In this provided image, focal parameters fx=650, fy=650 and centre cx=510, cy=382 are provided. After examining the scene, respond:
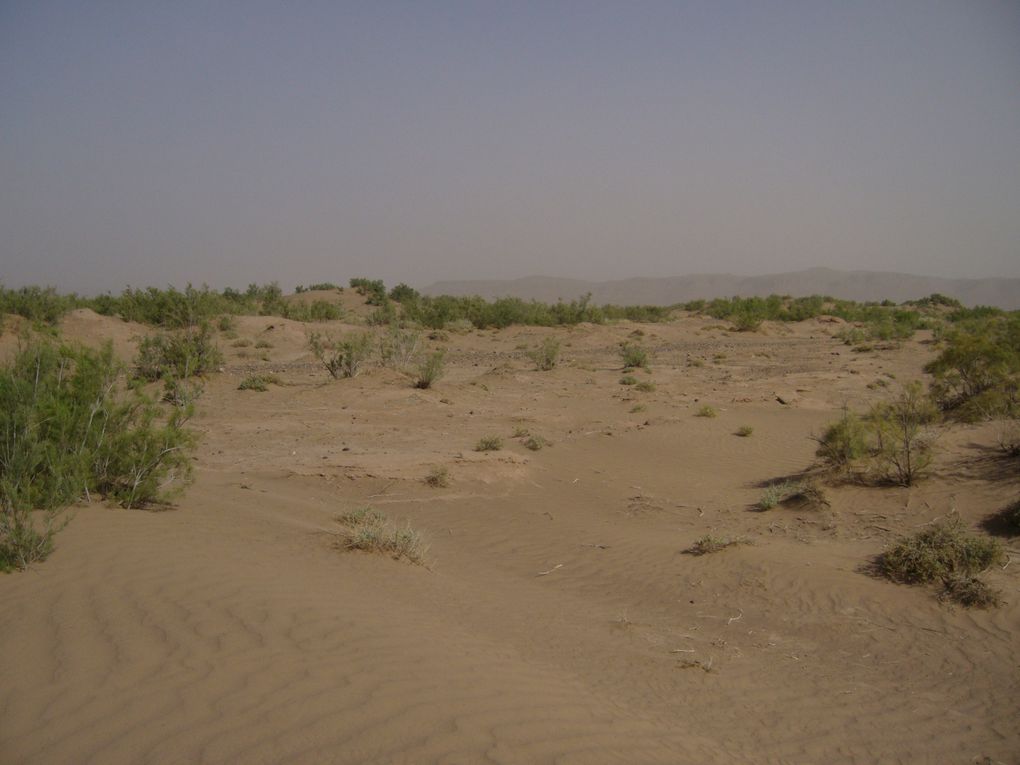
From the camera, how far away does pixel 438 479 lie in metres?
10.3

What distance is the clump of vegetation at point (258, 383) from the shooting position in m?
17.4

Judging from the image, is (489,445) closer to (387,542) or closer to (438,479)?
(438,479)

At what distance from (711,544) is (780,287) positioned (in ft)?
566

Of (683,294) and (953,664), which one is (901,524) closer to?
(953,664)

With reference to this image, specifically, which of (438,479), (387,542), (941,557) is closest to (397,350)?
(438,479)

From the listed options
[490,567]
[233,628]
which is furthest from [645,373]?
[233,628]

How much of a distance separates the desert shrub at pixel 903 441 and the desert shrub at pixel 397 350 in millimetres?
13328

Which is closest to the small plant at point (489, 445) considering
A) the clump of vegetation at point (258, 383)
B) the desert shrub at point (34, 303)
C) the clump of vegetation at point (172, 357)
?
the clump of vegetation at point (258, 383)

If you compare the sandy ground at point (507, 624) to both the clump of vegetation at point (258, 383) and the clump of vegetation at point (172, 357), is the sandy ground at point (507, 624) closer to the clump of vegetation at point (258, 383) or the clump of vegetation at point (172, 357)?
the clump of vegetation at point (258, 383)

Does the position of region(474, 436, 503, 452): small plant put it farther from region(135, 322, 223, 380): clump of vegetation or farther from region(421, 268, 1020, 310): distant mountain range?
region(421, 268, 1020, 310): distant mountain range

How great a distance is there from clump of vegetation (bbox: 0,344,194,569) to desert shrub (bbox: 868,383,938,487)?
9.28m

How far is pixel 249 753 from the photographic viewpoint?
10.1 feet

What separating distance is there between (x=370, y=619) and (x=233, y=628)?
99 centimetres

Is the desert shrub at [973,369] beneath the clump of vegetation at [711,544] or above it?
above
